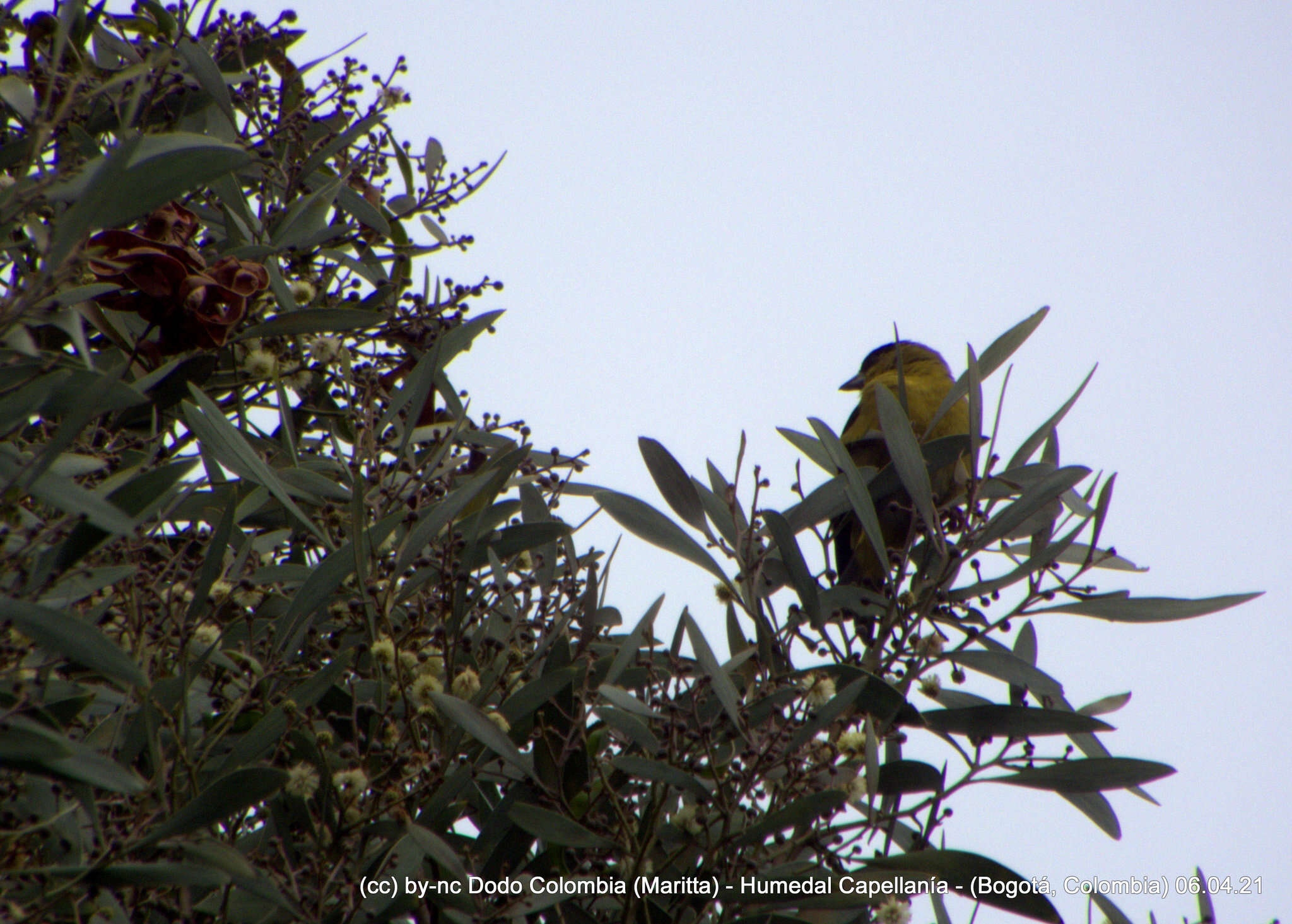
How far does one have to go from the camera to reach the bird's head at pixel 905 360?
5207mm

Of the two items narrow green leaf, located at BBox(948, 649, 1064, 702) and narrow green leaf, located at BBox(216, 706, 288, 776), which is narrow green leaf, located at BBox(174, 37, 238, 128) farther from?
narrow green leaf, located at BBox(948, 649, 1064, 702)

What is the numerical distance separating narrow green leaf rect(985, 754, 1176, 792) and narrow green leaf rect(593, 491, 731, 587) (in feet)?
1.82

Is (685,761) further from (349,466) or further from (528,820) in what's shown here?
(349,466)

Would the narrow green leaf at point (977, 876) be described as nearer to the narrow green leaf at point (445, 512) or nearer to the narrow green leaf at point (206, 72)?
the narrow green leaf at point (445, 512)

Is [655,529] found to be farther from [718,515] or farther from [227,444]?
[227,444]

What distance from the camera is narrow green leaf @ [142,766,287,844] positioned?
3.87 feet

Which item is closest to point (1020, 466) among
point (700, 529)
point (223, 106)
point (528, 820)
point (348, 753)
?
point (700, 529)

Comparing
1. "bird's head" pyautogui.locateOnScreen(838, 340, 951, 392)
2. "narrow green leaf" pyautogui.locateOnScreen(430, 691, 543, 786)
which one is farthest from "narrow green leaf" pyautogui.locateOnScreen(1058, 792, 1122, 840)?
"bird's head" pyautogui.locateOnScreen(838, 340, 951, 392)

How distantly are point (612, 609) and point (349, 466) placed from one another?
63 cm

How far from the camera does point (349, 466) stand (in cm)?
187

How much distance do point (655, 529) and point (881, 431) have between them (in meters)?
0.49

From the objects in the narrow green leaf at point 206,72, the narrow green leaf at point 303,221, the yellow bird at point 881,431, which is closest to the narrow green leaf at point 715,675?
the yellow bird at point 881,431

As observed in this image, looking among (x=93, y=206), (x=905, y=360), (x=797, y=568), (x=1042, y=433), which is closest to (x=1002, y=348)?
(x=1042, y=433)

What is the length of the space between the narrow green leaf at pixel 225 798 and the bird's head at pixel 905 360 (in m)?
4.19
